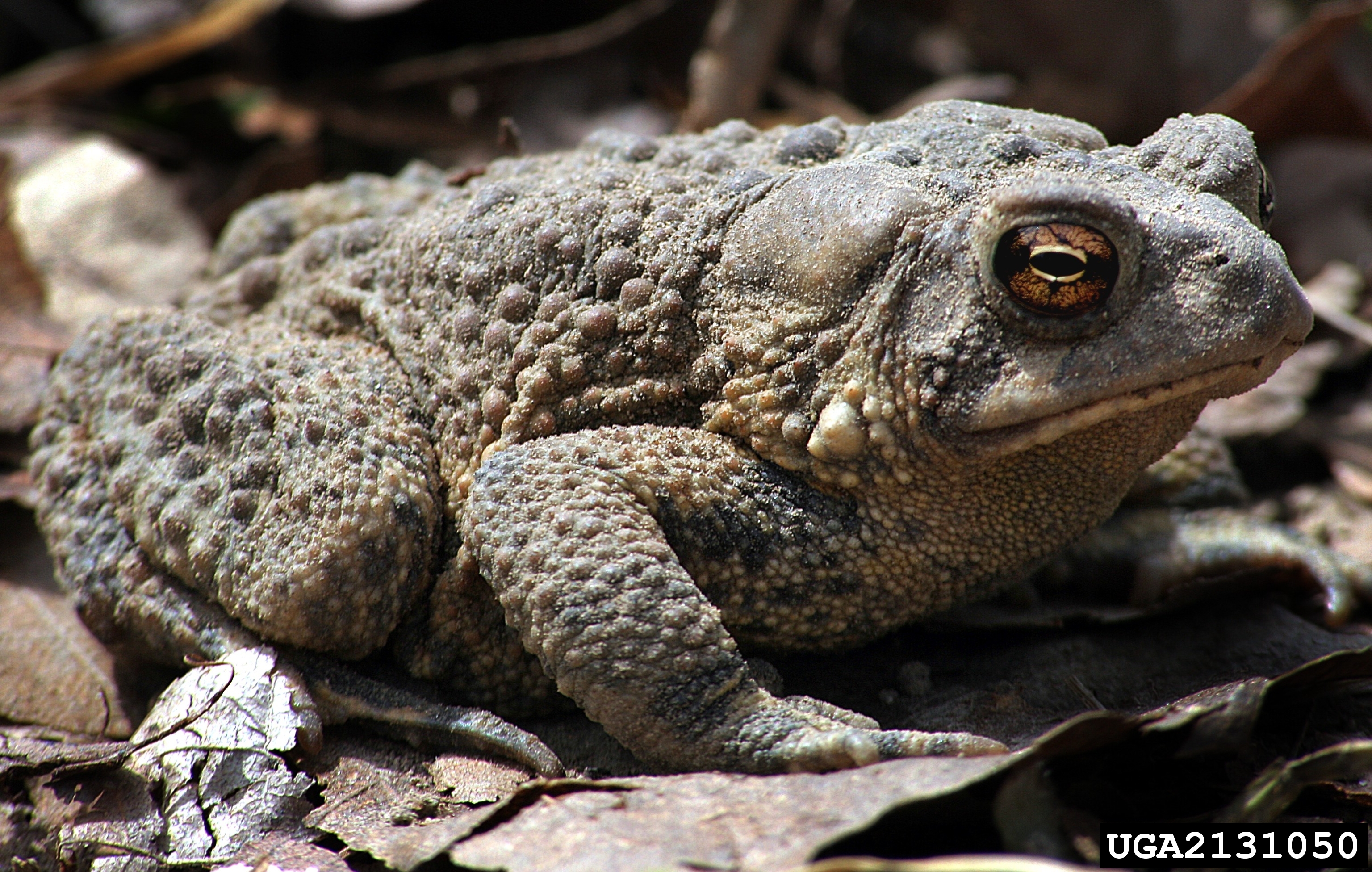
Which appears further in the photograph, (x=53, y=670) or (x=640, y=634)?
(x=53, y=670)

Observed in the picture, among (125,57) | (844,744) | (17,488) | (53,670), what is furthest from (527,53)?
(844,744)

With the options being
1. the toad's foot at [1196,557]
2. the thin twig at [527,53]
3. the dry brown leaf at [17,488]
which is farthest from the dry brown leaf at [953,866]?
the thin twig at [527,53]

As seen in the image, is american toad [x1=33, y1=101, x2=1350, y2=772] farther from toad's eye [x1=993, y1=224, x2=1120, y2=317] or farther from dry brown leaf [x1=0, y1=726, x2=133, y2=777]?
dry brown leaf [x1=0, y1=726, x2=133, y2=777]

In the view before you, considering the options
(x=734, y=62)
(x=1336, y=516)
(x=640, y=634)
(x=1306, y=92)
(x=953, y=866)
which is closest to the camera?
(x=953, y=866)

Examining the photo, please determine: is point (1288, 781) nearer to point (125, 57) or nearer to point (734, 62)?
point (734, 62)

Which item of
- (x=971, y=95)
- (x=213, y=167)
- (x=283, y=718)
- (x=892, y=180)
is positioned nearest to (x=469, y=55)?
(x=213, y=167)
